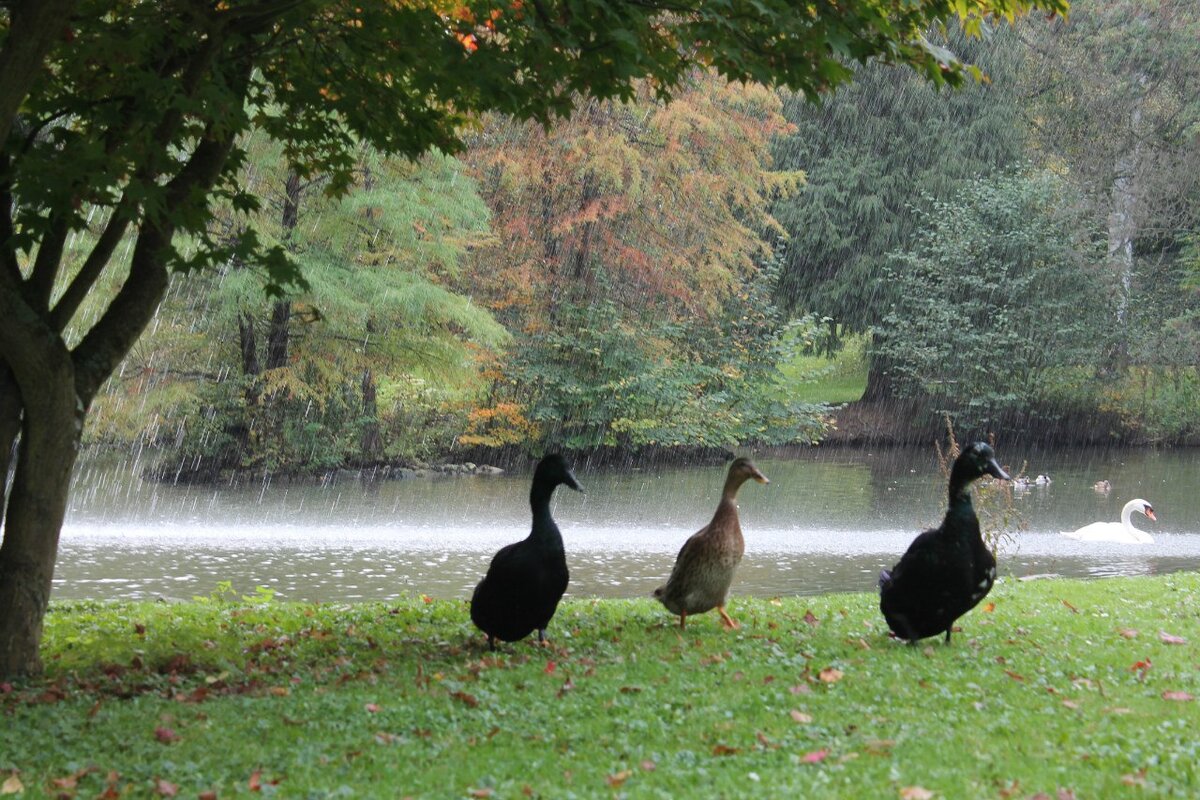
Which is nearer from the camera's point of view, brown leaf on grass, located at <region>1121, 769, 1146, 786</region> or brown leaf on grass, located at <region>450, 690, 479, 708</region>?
brown leaf on grass, located at <region>1121, 769, 1146, 786</region>

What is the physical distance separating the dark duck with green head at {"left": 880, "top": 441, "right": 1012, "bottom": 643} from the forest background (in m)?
17.1

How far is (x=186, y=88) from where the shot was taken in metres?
7.56

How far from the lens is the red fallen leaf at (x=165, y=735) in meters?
5.78

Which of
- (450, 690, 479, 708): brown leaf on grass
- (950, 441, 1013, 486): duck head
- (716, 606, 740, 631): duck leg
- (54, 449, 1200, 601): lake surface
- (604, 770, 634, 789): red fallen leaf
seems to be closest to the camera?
(604, 770, 634, 789): red fallen leaf

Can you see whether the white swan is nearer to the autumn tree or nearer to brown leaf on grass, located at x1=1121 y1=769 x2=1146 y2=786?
the autumn tree

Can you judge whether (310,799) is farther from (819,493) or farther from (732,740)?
(819,493)

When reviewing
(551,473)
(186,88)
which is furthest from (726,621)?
(186,88)

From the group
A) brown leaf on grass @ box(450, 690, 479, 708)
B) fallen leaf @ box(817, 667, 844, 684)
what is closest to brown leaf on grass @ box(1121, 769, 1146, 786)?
fallen leaf @ box(817, 667, 844, 684)

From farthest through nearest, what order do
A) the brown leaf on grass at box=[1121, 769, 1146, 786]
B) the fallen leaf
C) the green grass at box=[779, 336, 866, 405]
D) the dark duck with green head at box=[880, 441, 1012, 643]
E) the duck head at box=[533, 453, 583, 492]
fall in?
the green grass at box=[779, 336, 866, 405] → the duck head at box=[533, 453, 583, 492] → the dark duck with green head at box=[880, 441, 1012, 643] → the fallen leaf → the brown leaf on grass at box=[1121, 769, 1146, 786]

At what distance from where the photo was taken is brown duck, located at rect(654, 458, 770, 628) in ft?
29.5

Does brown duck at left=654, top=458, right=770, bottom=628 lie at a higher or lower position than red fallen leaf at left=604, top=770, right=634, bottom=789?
higher

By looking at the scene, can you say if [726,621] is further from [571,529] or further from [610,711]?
[571,529]

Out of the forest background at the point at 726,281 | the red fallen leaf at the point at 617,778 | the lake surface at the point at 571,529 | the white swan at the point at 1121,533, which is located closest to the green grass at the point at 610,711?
the red fallen leaf at the point at 617,778

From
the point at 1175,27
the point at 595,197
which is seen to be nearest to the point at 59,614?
the point at 595,197
